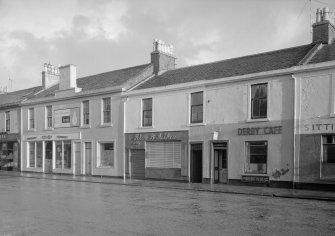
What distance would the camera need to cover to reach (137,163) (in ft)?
92.6

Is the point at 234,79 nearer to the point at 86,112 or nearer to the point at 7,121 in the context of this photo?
the point at 86,112

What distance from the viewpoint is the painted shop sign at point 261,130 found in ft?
70.0

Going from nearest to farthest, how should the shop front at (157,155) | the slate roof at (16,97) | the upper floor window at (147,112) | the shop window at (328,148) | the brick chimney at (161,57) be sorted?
1. the shop window at (328,148)
2. the shop front at (157,155)
3. the upper floor window at (147,112)
4. the brick chimney at (161,57)
5. the slate roof at (16,97)

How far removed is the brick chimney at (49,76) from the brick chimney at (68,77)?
6322mm

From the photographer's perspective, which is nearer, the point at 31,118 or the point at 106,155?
the point at 106,155

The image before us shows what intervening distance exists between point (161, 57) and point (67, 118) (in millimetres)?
9222

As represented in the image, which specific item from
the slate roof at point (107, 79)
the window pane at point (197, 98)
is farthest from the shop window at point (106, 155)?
the window pane at point (197, 98)

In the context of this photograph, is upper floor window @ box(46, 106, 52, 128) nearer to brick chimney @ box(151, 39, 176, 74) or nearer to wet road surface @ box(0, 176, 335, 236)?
brick chimney @ box(151, 39, 176, 74)

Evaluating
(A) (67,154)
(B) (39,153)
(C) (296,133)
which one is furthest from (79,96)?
(C) (296,133)

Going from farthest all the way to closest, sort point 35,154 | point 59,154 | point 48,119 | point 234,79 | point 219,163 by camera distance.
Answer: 1. point 35,154
2. point 48,119
3. point 59,154
4. point 219,163
5. point 234,79

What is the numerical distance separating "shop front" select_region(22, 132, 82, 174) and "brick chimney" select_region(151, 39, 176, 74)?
819 cm

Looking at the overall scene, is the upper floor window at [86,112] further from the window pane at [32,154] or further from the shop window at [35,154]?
the window pane at [32,154]

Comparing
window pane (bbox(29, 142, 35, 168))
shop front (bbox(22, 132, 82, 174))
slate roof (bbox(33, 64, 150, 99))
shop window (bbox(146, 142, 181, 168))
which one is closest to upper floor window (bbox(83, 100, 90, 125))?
shop front (bbox(22, 132, 82, 174))

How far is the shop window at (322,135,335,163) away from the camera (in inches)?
770
